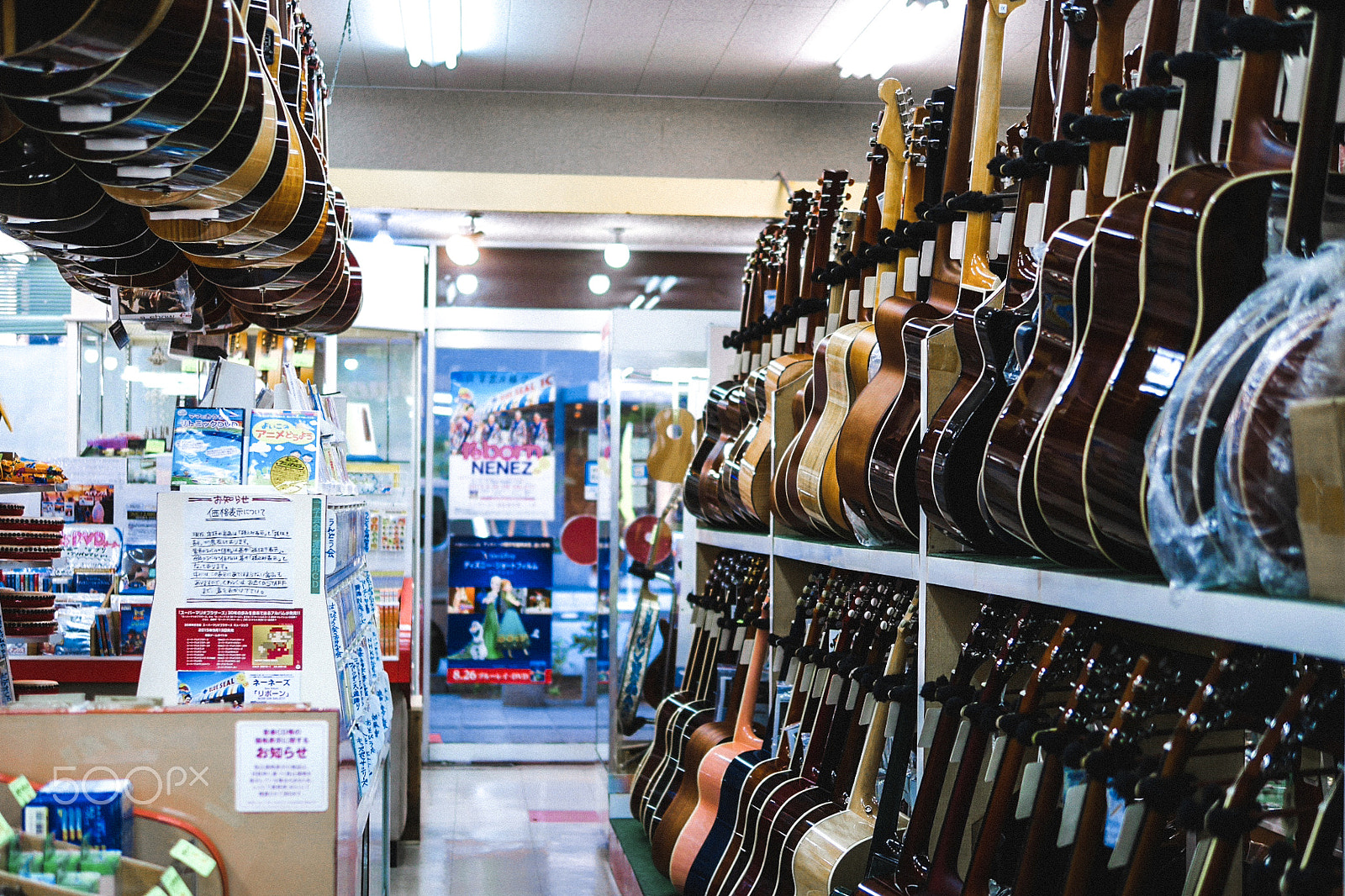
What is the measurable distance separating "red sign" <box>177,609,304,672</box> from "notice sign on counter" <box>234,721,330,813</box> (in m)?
1.03

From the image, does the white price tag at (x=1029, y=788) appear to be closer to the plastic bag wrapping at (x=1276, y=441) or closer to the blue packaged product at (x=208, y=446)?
the plastic bag wrapping at (x=1276, y=441)

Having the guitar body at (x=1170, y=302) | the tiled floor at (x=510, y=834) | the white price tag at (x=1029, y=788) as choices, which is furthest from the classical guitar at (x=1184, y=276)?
the tiled floor at (x=510, y=834)

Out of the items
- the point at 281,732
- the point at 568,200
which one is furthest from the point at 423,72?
the point at 281,732

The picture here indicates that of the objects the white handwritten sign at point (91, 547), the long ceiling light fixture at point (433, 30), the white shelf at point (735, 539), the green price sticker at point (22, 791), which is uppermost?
the long ceiling light fixture at point (433, 30)

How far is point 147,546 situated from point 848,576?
2994mm

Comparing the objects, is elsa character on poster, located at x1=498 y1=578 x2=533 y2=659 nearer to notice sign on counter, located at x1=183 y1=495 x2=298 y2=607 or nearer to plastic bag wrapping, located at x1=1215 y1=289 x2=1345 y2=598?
notice sign on counter, located at x1=183 y1=495 x2=298 y2=607

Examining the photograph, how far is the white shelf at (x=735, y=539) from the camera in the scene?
138 inches

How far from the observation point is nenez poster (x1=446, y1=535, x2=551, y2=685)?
6734 millimetres

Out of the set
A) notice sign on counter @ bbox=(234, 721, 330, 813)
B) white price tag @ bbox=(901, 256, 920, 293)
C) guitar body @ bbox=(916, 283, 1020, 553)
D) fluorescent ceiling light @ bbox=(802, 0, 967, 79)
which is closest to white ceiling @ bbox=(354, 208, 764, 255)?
fluorescent ceiling light @ bbox=(802, 0, 967, 79)

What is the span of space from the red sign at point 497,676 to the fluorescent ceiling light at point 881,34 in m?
3.58

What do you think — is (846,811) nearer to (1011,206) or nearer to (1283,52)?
(1011,206)

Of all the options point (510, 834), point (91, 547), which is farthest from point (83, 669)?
point (510, 834)

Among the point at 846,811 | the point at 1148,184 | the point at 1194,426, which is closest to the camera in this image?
the point at 1194,426

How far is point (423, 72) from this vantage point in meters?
6.12
